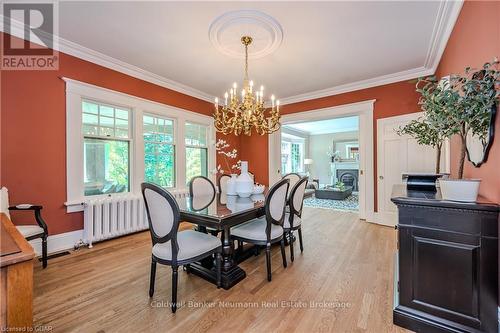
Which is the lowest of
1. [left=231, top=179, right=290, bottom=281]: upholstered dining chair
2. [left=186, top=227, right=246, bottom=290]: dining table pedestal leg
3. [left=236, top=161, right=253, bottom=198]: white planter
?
[left=186, top=227, right=246, bottom=290]: dining table pedestal leg

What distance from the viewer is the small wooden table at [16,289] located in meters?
0.83

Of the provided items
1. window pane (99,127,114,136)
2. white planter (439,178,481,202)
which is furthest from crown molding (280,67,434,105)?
window pane (99,127,114,136)

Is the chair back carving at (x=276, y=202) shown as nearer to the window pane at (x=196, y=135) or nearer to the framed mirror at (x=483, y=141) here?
the framed mirror at (x=483, y=141)

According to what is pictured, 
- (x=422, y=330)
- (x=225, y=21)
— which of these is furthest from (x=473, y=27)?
(x=422, y=330)

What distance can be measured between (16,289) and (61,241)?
103 inches

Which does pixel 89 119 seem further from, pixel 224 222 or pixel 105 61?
pixel 224 222

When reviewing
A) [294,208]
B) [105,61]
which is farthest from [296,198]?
[105,61]

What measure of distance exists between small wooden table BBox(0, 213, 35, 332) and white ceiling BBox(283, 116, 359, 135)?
24.4ft

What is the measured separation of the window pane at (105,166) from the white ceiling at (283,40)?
1227mm

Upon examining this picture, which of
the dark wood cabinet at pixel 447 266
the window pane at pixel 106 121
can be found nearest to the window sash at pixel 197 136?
the window pane at pixel 106 121

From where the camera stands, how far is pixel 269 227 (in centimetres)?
220

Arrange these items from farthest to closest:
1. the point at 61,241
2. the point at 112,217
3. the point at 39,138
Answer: the point at 112,217, the point at 61,241, the point at 39,138

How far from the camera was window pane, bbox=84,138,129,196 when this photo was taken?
10.5 ft

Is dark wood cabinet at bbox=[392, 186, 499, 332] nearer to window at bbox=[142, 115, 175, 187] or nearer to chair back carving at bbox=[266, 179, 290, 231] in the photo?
chair back carving at bbox=[266, 179, 290, 231]
